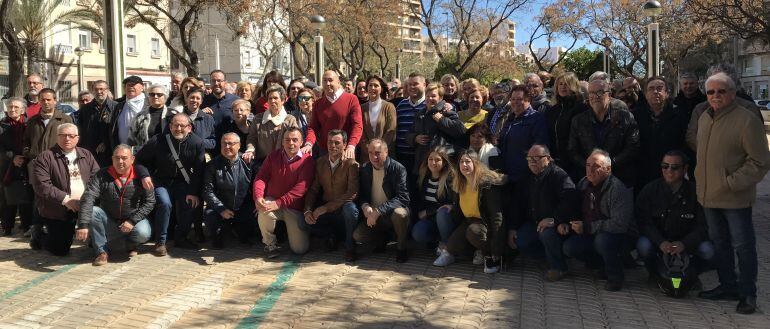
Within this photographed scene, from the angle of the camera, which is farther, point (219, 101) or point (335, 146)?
point (219, 101)

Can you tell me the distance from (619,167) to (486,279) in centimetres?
172

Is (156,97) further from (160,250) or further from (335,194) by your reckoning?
(335,194)

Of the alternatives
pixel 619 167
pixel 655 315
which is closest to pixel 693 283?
pixel 655 315

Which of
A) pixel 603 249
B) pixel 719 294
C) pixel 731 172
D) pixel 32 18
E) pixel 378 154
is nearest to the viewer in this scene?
pixel 731 172

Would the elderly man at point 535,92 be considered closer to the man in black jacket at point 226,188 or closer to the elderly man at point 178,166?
the man in black jacket at point 226,188

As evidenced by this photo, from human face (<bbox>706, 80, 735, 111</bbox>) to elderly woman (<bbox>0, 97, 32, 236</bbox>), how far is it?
7792 mm

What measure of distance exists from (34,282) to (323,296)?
2863 millimetres

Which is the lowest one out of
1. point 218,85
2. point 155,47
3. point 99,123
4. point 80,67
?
point 99,123

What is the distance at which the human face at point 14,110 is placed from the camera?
8422 millimetres

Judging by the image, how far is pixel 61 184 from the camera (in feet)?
24.1

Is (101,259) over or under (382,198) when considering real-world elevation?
under

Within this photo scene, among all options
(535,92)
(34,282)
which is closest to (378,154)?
(535,92)

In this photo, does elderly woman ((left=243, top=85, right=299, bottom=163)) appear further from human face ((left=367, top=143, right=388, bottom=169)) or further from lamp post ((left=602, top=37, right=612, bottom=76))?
lamp post ((left=602, top=37, right=612, bottom=76))

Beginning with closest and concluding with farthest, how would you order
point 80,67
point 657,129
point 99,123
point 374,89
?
point 657,129, point 374,89, point 99,123, point 80,67
